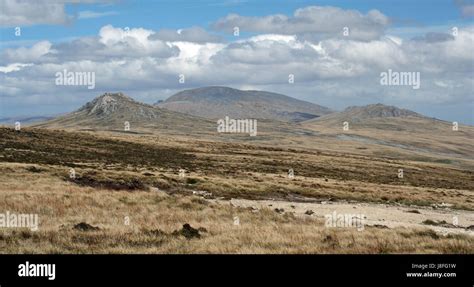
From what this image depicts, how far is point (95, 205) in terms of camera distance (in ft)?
99.5

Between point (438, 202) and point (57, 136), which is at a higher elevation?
point (57, 136)

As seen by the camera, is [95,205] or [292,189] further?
[292,189]

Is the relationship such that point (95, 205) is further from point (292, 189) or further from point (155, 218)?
point (292, 189)

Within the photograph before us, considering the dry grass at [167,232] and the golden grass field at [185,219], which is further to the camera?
the golden grass field at [185,219]

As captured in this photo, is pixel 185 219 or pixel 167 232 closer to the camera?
pixel 167 232

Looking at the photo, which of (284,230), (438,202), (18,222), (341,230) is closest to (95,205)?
(18,222)

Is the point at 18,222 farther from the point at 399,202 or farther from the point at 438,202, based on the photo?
the point at 438,202

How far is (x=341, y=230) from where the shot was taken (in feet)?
80.2

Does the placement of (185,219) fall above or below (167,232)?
below

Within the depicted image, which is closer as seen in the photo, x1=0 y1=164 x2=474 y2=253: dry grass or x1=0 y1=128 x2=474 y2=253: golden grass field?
x1=0 y1=164 x2=474 y2=253: dry grass
